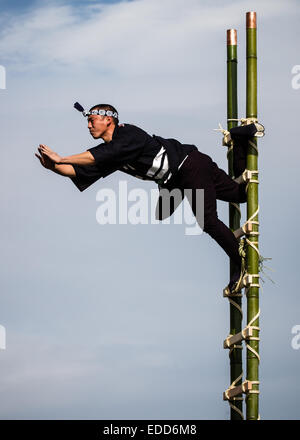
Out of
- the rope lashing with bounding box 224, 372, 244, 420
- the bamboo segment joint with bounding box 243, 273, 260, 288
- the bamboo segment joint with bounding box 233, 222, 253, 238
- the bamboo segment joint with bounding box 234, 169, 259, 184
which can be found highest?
the bamboo segment joint with bounding box 234, 169, 259, 184

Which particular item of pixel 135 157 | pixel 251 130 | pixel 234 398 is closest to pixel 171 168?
pixel 135 157

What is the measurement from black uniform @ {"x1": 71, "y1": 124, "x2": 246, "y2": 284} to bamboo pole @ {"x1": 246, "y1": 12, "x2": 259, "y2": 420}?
21cm

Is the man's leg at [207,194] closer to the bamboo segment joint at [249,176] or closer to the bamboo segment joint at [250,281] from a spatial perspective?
the bamboo segment joint at [250,281]

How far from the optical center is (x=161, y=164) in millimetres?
20828

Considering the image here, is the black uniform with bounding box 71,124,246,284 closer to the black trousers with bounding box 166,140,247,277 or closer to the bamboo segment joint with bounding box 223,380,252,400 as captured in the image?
the black trousers with bounding box 166,140,247,277

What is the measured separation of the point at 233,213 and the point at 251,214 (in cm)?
83

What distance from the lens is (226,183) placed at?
21.4m

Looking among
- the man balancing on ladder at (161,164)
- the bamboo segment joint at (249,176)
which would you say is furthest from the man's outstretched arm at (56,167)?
the bamboo segment joint at (249,176)

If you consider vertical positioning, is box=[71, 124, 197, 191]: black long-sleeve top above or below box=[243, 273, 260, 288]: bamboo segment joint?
above

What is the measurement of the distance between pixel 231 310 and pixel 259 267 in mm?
816

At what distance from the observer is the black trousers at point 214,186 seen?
20.9m

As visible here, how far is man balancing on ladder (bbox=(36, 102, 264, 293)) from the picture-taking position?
67.1 feet

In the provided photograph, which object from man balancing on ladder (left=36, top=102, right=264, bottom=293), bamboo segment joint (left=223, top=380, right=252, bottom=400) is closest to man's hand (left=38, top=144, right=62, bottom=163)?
man balancing on ladder (left=36, top=102, right=264, bottom=293)
